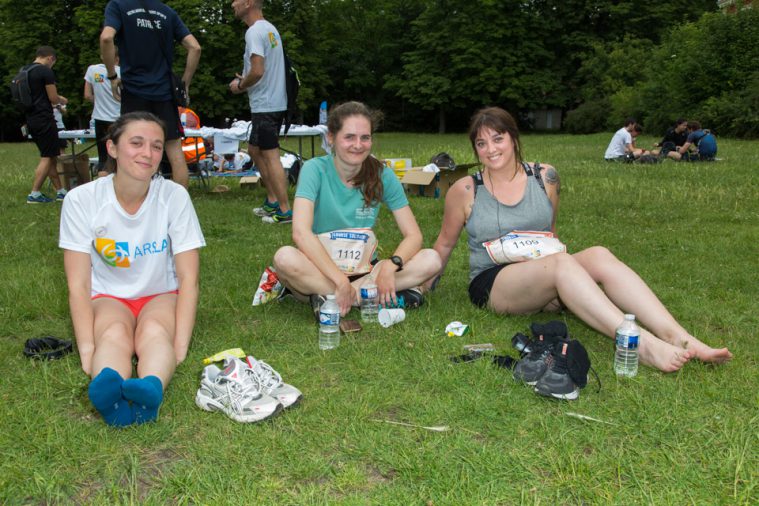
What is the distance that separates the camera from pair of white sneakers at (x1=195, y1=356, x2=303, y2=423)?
275cm

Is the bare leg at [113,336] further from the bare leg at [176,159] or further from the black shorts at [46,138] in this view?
the black shorts at [46,138]

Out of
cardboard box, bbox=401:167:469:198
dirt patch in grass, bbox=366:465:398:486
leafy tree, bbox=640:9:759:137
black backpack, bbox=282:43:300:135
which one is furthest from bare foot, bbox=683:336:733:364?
leafy tree, bbox=640:9:759:137

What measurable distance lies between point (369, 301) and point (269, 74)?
4.37 m

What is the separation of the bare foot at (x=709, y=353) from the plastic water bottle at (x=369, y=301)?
174 cm

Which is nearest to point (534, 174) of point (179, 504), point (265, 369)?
point (265, 369)

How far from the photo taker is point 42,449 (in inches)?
98.8

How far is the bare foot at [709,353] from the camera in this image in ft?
10.3

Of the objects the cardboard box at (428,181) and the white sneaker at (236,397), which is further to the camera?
the cardboard box at (428,181)

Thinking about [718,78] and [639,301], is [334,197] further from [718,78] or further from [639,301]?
[718,78]

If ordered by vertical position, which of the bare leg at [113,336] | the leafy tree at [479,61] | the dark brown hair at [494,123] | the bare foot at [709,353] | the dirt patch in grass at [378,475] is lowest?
the dirt patch in grass at [378,475]

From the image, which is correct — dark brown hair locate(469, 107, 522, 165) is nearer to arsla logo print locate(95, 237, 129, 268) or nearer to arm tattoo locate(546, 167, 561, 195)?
arm tattoo locate(546, 167, 561, 195)

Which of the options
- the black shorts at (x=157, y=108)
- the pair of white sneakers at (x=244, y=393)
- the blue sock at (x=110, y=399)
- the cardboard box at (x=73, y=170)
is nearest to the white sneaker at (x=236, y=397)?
the pair of white sneakers at (x=244, y=393)

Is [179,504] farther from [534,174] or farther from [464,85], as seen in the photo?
[464,85]

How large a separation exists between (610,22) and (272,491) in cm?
4463
